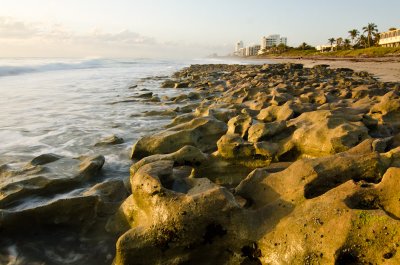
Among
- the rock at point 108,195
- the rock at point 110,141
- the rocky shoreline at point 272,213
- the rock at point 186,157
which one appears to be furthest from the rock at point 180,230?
the rock at point 110,141

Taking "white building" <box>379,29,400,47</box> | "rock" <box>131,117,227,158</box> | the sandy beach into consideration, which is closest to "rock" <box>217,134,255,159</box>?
"rock" <box>131,117,227,158</box>

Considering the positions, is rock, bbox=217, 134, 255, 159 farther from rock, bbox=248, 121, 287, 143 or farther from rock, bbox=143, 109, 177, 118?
rock, bbox=143, 109, 177, 118

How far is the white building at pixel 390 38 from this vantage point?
80938mm

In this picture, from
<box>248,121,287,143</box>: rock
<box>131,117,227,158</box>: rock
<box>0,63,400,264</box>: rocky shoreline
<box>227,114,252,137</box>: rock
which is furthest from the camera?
<box>227,114,252,137</box>: rock

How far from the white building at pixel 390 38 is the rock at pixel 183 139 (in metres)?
85.0

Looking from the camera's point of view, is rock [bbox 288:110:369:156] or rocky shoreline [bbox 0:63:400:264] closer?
rocky shoreline [bbox 0:63:400:264]

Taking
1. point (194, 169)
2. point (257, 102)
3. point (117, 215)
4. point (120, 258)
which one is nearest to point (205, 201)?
point (120, 258)

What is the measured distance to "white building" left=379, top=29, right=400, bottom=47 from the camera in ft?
266

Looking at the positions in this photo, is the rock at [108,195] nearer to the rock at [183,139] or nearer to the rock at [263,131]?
the rock at [183,139]

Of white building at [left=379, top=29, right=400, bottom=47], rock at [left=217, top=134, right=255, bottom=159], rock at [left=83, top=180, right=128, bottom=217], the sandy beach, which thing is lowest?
rock at [left=83, top=180, right=128, bottom=217]

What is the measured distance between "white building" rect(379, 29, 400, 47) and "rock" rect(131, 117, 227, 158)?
84975 mm

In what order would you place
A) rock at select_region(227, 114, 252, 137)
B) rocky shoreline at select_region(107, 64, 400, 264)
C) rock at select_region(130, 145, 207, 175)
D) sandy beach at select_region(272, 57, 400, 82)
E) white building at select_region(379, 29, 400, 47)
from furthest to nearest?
white building at select_region(379, 29, 400, 47)
sandy beach at select_region(272, 57, 400, 82)
rock at select_region(227, 114, 252, 137)
rock at select_region(130, 145, 207, 175)
rocky shoreline at select_region(107, 64, 400, 264)

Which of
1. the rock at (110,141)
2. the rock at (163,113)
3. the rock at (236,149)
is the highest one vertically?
the rock at (236,149)

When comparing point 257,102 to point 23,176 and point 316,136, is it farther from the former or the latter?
point 23,176
